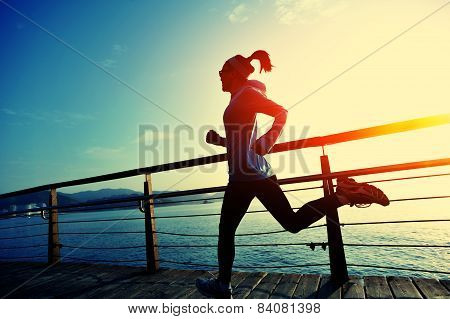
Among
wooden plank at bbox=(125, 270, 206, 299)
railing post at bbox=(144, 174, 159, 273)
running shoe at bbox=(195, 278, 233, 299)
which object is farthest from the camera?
railing post at bbox=(144, 174, 159, 273)

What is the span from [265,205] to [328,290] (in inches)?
37.0

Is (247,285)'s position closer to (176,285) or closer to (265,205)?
(176,285)

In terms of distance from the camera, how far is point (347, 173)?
2.33 m

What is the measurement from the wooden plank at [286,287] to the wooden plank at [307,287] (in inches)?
1.6

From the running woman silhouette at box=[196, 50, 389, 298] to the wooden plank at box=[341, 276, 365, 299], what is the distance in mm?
672

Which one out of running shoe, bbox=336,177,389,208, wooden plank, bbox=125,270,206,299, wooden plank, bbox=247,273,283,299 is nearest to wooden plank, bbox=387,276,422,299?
running shoe, bbox=336,177,389,208

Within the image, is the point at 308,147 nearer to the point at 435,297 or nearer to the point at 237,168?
the point at 237,168

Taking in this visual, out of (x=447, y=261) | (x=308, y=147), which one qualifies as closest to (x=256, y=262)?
(x=447, y=261)

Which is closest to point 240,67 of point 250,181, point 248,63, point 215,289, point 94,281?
point 248,63

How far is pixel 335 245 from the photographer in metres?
2.46

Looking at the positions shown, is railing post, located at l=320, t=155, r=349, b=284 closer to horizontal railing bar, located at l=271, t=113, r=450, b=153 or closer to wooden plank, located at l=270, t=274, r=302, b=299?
horizontal railing bar, located at l=271, t=113, r=450, b=153

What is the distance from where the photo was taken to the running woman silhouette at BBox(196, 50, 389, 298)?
6.48 ft

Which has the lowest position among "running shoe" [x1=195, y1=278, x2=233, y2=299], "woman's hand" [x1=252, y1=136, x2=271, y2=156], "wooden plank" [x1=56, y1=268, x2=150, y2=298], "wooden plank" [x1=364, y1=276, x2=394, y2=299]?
"wooden plank" [x1=56, y1=268, x2=150, y2=298]

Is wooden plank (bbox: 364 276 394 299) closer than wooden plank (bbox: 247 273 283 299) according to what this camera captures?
Yes
